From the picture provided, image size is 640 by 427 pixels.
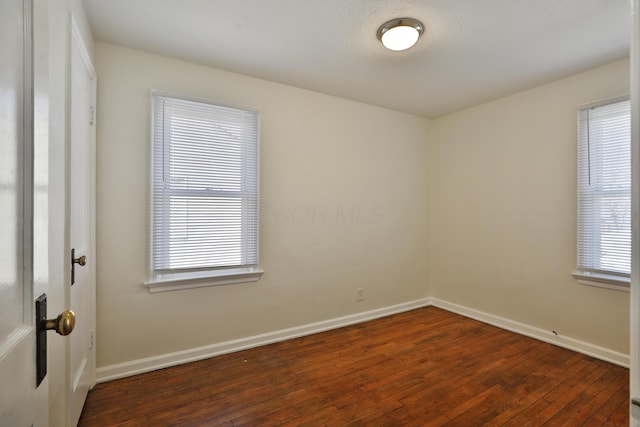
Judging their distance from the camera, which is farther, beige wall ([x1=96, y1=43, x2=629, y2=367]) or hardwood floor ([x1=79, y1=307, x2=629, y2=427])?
beige wall ([x1=96, y1=43, x2=629, y2=367])

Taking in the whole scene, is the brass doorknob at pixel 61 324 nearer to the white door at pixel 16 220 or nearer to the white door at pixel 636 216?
the white door at pixel 16 220

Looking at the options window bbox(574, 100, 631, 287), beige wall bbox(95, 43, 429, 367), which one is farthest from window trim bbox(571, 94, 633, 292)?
beige wall bbox(95, 43, 429, 367)

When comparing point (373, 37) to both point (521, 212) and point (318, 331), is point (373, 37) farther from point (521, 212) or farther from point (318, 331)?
point (318, 331)

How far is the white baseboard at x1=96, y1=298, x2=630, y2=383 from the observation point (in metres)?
2.39

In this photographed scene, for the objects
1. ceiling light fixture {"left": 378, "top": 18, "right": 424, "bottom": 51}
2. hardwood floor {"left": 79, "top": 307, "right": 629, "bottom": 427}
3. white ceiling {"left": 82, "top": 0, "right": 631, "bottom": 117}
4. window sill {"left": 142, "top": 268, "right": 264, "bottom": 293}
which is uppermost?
white ceiling {"left": 82, "top": 0, "right": 631, "bottom": 117}

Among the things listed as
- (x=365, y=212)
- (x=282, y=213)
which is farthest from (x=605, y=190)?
(x=282, y=213)

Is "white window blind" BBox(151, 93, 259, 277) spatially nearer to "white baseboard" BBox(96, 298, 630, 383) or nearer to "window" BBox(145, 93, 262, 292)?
"window" BBox(145, 93, 262, 292)

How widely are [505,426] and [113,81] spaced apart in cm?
360

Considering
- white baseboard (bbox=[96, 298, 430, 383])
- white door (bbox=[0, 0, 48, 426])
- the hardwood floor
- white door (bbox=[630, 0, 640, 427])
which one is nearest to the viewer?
white door (bbox=[0, 0, 48, 426])

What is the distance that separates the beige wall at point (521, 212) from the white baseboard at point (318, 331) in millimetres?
74

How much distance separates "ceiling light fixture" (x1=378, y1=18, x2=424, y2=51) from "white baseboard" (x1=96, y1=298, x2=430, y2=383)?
8.86 ft

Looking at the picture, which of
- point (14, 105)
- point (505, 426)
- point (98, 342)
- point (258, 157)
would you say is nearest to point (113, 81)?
point (258, 157)

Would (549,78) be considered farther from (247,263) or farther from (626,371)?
(247,263)

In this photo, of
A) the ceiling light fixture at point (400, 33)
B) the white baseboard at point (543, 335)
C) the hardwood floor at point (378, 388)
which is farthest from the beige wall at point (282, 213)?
the ceiling light fixture at point (400, 33)
